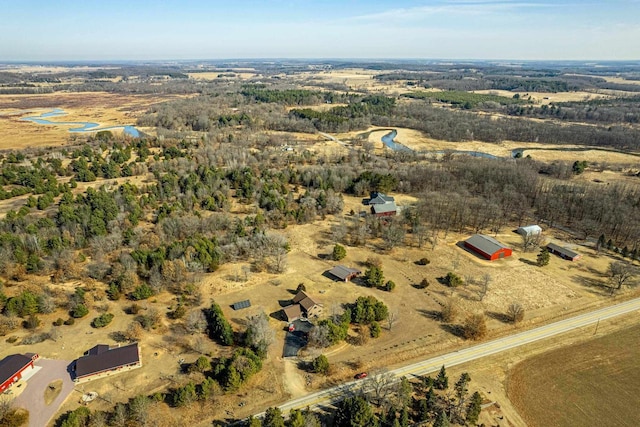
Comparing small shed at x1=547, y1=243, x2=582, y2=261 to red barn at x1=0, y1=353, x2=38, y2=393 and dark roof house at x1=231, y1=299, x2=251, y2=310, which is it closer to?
dark roof house at x1=231, y1=299, x2=251, y2=310

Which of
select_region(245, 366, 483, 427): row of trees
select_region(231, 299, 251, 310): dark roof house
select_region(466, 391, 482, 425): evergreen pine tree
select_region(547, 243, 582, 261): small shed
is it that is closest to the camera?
select_region(245, 366, 483, 427): row of trees

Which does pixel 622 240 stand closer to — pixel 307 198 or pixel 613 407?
pixel 613 407

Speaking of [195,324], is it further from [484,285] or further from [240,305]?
[484,285]

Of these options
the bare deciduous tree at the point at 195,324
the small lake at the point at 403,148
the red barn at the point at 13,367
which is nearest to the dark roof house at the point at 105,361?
the red barn at the point at 13,367

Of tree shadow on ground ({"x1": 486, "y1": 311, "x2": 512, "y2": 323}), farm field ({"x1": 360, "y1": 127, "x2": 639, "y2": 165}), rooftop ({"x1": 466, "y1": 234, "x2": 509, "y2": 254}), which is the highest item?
farm field ({"x1": 360, "y1": 127, "x2": 639, "y2": 165})

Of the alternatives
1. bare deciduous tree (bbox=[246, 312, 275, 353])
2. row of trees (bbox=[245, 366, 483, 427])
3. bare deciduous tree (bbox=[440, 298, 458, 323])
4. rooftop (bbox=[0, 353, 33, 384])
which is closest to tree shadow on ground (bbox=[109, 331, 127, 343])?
rooftop (bbox=[0, 353, 33, 384])

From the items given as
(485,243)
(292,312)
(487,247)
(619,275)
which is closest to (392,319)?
(292,312)
